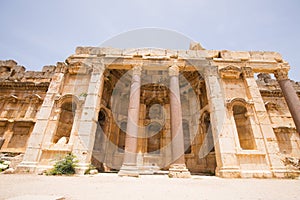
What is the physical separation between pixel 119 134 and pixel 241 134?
945 centimetres

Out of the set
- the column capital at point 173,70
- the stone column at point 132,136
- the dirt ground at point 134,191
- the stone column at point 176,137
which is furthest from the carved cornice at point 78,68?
the dirt ground at point 134,191

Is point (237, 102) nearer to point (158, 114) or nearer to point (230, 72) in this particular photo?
point (230, 72)

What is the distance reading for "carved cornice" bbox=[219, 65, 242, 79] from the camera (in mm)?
10570

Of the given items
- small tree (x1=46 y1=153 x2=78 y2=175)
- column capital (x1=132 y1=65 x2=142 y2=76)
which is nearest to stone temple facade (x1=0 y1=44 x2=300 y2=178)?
column capital (x1=132 y1=65 x2=142 y2=76)

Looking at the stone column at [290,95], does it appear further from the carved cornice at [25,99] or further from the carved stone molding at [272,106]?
the carved cornice at [25,99]

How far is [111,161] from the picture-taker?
11.8 meters

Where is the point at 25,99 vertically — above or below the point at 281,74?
below

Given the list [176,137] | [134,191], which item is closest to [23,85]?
[176,137]

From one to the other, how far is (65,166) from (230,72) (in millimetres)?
11855

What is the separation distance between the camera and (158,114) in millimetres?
14133

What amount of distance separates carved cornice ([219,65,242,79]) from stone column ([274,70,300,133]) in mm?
3148

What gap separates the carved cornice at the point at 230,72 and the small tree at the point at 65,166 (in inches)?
427

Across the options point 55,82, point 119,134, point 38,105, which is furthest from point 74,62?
point 38,105

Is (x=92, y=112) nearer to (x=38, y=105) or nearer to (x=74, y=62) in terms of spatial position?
(x=74, y=62)
